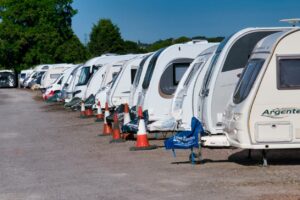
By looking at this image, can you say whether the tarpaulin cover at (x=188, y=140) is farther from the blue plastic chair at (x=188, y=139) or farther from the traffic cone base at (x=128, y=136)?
the traffic cone base at (x=128, y=136)

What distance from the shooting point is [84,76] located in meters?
33.4

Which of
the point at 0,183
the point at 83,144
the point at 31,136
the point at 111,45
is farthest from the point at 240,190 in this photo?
the point at 111,45

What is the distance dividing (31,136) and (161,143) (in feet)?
18.3

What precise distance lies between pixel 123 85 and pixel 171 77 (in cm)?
664

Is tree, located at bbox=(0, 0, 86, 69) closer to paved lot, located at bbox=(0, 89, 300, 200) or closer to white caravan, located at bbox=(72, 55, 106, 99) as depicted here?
white caravan, located at bbox=(72, 55, 106, 99)

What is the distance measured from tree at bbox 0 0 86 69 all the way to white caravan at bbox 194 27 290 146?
76083mm

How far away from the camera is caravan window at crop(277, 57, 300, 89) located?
12.2 metres

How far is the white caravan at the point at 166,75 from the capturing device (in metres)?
18.9

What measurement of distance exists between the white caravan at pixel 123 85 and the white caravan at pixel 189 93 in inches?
321

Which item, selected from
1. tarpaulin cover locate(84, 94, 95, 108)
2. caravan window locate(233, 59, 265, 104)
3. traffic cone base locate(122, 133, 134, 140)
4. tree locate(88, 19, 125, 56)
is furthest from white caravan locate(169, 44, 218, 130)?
tree locate(88, 19, 125, 56)

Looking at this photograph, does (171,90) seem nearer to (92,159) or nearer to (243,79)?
(92,159)

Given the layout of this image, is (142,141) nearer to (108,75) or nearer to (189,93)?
(189,93)

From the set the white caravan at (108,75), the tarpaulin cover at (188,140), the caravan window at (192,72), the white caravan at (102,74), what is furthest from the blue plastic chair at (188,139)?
the white caravan at (102,74)

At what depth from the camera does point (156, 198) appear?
9.92 m
